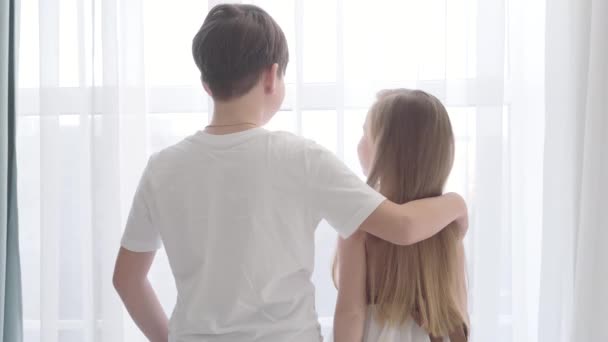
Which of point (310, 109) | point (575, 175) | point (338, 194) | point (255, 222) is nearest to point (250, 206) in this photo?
point (255, 222)

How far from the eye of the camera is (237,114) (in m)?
1.33

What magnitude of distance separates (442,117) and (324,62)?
0.55m

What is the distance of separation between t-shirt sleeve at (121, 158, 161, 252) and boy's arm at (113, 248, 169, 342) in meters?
0.03

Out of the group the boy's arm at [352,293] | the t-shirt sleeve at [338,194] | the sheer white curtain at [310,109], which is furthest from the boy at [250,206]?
the sheer white curtain at [310,109]

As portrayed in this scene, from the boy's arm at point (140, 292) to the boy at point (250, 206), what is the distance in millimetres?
164

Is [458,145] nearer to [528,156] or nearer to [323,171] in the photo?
[528,156]

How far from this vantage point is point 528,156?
6.50 feet

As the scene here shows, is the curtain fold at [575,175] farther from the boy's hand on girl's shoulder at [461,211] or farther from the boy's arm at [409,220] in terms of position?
the boy's arm at [409,220]

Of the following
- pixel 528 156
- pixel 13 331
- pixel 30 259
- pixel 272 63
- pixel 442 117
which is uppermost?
pixel 272 63

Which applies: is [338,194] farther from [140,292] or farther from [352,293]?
[140,292]

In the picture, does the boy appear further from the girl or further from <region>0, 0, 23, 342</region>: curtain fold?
<region>0, 0, 23, 342</region>: curtain fold

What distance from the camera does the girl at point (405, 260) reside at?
1.44 meters

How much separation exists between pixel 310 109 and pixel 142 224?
68 cm

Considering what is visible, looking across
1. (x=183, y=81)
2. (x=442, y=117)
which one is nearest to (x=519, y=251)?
(x=442, y=117)
